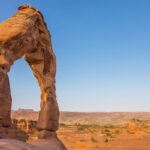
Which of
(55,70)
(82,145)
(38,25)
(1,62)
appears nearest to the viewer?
(1,62)

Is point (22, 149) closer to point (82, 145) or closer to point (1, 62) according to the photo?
point (1, 62)

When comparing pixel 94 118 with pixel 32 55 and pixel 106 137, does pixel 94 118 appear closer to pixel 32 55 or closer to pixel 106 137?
pixel 106 137

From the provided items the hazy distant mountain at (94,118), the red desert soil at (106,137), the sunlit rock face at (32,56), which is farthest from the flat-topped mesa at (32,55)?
the hazy distant mountain at (94,118)

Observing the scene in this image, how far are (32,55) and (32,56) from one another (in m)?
0.06

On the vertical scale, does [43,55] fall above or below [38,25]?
below

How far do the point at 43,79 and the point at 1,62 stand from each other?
2.85m

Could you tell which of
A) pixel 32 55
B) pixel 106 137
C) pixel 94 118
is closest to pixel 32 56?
pixel 32 55

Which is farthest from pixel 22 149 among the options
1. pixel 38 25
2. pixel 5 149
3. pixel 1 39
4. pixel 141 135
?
pixel 141 135

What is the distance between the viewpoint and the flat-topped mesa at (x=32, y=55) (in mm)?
6214

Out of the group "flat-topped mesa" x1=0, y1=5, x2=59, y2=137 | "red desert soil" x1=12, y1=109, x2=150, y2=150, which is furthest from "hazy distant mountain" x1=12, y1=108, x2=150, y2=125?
"flat-topped mesa" x1=0, y1=5, x2=59, y2=137

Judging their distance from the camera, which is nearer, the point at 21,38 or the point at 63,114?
the point at 21,38

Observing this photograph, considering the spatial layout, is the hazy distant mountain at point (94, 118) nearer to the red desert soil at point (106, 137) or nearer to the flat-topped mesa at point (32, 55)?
the red desert soil at point (106, 137)

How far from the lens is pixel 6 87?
6.46m

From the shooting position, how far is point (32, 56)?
8695mm
